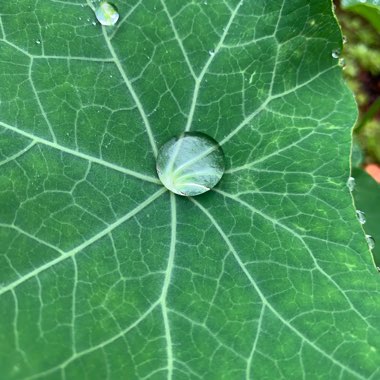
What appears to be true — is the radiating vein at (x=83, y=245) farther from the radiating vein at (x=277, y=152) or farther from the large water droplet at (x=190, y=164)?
the radiating vein at (x=277, y=152)

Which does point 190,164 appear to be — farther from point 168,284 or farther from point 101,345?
point 101,345

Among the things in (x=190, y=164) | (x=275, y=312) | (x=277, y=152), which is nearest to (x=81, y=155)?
(x=190, y=164)

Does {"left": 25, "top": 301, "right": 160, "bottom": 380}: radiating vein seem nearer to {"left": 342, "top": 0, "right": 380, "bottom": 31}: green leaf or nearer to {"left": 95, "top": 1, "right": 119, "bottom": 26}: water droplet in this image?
{"left": 95, "top": 1, "right": 119, "bottom": 26}: water droplet

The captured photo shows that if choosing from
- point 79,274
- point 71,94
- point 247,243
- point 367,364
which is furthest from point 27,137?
point 367,364

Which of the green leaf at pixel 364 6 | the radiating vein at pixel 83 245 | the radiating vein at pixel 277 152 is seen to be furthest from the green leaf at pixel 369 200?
the radiating vein at pixel 83 245

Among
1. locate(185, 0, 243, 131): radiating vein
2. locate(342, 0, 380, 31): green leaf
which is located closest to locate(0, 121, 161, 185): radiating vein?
locate(185, 0, 243, 131): radiating vein

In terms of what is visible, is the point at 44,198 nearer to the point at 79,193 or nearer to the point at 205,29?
the point at 79,193
